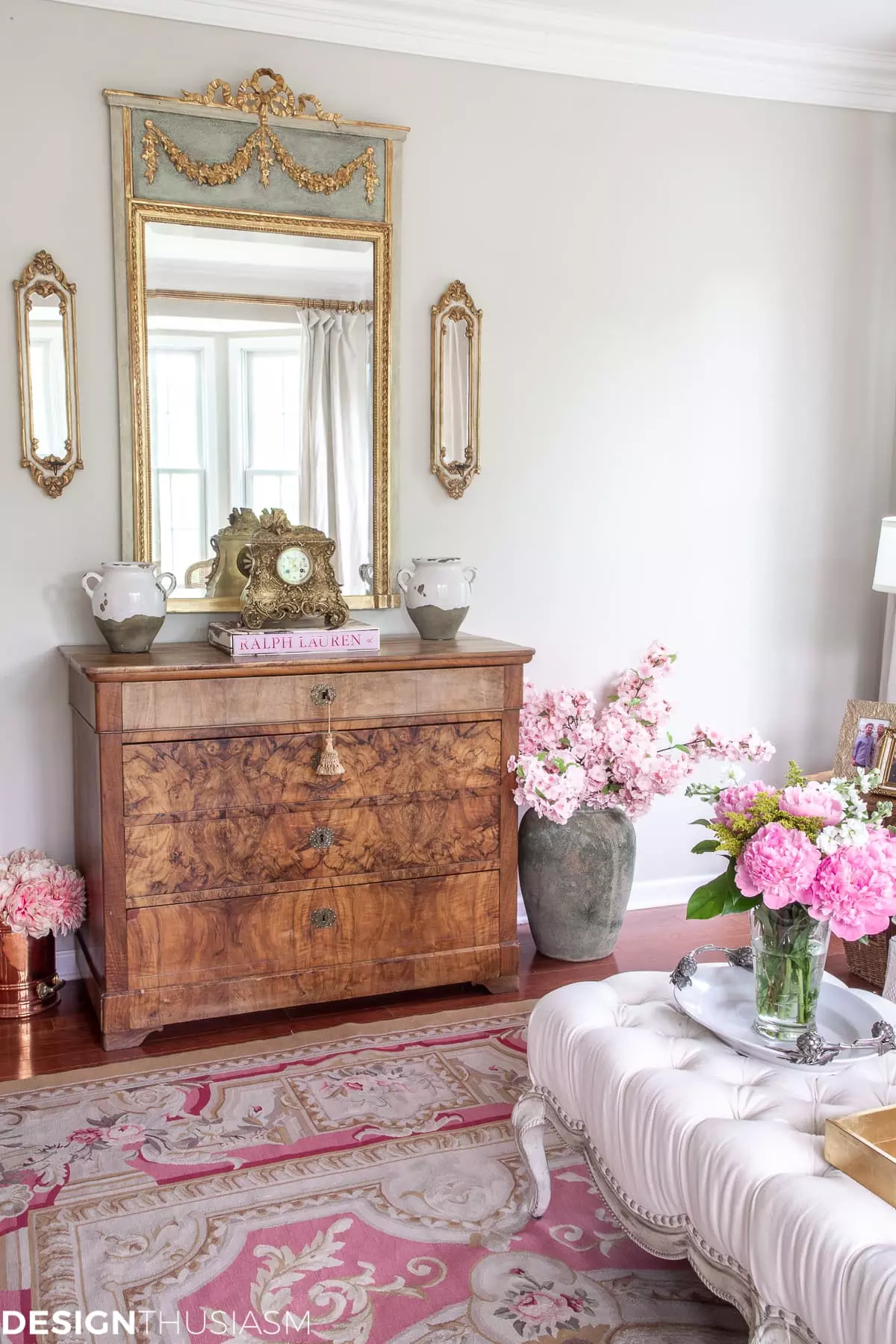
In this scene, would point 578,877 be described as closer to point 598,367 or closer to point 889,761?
point 889,761

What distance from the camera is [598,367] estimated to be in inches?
143

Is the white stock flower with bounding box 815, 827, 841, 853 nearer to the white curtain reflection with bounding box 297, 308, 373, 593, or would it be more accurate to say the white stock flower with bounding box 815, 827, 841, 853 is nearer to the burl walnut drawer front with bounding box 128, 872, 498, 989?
the burl walnut drawer front with bounding box 128, 872, 498, 989

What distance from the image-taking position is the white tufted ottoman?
4.60ft

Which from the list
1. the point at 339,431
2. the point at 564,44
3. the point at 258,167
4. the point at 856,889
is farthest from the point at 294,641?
the point at 564,44

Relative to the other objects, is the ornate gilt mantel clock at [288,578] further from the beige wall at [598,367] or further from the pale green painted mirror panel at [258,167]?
the pale green painted mirror panel at [258,167]

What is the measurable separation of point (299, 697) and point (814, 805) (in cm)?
146

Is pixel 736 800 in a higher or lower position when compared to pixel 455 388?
lower

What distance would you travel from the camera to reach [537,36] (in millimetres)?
3391

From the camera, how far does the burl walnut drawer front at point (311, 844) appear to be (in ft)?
9.27

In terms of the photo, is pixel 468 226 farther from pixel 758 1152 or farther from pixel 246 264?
pixel 758 1152

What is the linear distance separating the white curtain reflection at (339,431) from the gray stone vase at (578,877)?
983 mm

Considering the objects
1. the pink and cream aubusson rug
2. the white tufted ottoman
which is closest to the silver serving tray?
the white tufted ottoman

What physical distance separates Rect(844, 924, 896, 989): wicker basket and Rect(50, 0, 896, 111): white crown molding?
272 cm

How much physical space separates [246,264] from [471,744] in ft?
4.92
